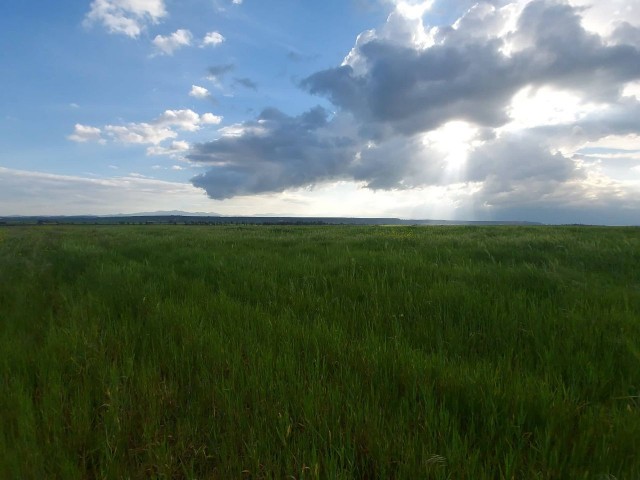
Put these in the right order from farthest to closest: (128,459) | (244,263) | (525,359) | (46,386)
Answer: (244,263) < (525,359) < (46,386) < (128,459)

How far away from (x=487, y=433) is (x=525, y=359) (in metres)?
0.96

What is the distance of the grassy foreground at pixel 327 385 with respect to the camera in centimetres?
143

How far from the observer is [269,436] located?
5.08ft

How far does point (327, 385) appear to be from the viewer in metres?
1.92

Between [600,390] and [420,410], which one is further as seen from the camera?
[600,390]

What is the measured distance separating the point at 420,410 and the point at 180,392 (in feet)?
4.55

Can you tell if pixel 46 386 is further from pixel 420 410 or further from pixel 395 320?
pixel 395 320

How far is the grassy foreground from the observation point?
1.43 meters

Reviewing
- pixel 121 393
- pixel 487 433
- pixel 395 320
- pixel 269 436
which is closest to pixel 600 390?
pixel 487 433

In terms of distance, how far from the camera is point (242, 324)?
9.71 ft

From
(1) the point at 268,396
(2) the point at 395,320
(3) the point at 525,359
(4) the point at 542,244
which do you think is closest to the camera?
(1) the point at 268,396

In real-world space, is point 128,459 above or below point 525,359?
below

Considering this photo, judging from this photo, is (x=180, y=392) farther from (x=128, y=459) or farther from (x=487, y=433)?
(x=487, y=433)

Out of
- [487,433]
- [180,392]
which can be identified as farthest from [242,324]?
[487,433]
